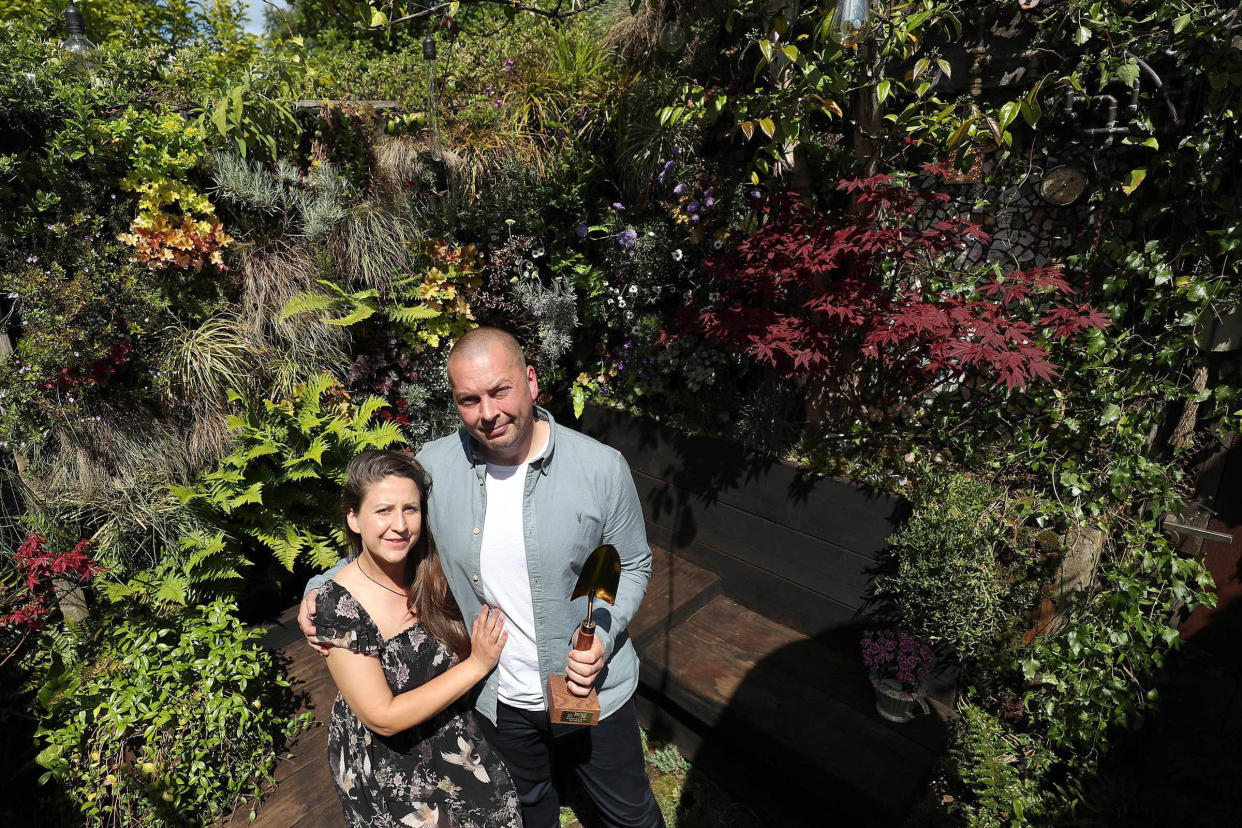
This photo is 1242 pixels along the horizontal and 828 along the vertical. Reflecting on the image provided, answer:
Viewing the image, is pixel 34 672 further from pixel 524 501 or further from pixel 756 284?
pixel 756 284

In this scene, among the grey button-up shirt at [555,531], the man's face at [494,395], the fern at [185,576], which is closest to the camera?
the man's face at [494,395]

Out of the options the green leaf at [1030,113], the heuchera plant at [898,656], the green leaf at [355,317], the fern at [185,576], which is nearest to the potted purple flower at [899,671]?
the heuchera plant at [898,656]

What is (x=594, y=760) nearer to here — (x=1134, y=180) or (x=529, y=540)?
(x=529, y=540)

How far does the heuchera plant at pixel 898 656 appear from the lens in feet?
9.34

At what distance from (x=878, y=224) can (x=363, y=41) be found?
1005 centimetres

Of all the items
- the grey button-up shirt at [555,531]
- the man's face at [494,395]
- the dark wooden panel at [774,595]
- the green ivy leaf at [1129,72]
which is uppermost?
the green ivy leaf at [1129,72]

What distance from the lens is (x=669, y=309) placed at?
4.40 m

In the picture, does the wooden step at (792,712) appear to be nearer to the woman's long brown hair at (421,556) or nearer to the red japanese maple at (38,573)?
the woman's long brown hair at (421,556)

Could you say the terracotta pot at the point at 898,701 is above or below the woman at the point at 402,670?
below

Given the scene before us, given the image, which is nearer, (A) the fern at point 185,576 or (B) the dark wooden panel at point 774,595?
(A) the fern at point 185,576

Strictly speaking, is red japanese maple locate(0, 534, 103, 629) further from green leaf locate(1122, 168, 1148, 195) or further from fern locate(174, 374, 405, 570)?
green leaf locate(1122, 168, 1148, 195)

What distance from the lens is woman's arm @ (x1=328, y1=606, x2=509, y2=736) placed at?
64.9 inches

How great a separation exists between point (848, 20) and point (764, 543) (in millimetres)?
2727

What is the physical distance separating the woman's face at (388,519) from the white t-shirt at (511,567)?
0.25m
